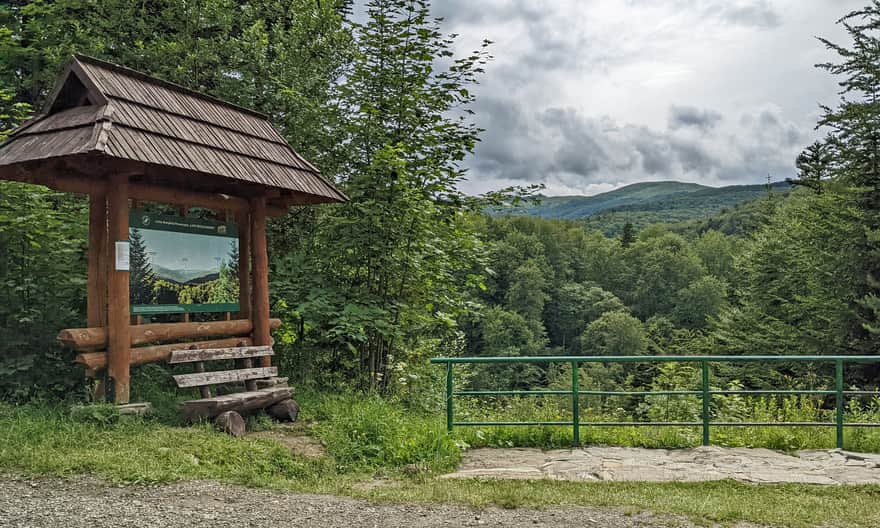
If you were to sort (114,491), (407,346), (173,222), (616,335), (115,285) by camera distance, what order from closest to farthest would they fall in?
(114,491)
(115,285)
(173,222)
(407,346)
(616,335)

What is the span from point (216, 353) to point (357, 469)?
258 cm

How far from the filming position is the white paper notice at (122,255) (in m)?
7.66

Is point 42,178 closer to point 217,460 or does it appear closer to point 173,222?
point 173,222

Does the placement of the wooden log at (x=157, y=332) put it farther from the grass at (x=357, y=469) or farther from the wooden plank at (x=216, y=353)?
the grass at (x=357, y=469)

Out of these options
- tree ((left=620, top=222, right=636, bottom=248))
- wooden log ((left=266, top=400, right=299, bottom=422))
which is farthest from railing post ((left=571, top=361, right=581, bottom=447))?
tree ((left=620, top=222, right=636, bottom=248))

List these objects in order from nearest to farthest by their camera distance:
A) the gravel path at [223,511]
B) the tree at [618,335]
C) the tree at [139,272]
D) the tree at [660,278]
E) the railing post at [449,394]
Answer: the gravel path at [223,511], the tree at [139,272], the railing post at [449,394], the tree at [618,335], the tree at [660,278]

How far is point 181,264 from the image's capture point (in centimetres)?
860

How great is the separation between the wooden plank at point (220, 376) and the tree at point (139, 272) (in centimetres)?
104

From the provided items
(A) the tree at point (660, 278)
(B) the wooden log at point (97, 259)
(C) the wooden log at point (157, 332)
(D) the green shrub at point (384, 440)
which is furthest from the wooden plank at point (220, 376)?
(A) the tree at point (660, 278)

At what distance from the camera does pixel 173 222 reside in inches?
336

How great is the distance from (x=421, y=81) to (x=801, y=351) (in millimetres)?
20315

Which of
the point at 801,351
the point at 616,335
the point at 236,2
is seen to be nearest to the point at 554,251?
the point at 616,335

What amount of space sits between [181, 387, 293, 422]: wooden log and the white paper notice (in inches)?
66.8

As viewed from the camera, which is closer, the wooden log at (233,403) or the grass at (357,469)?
the grass at (357,469)
